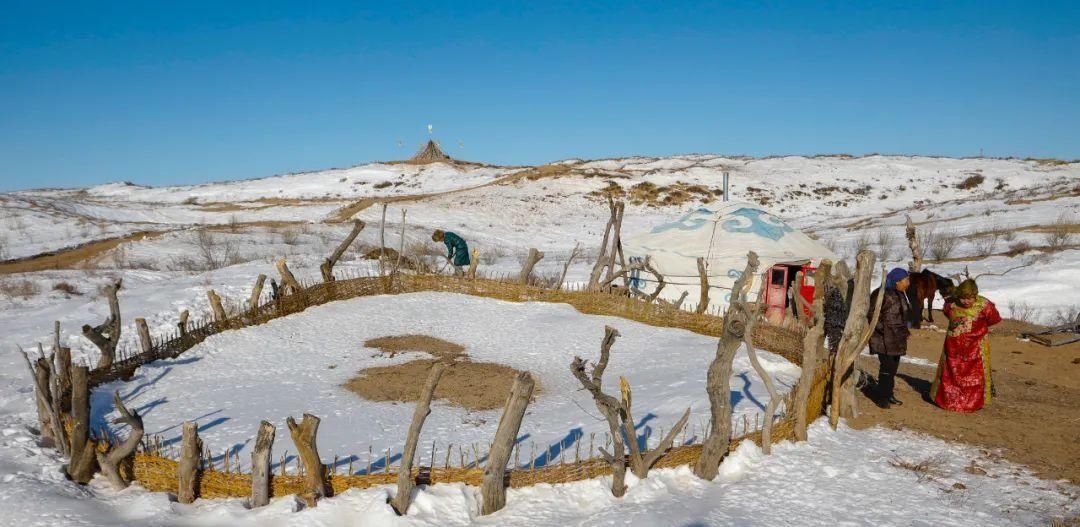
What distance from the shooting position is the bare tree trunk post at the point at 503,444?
517 cm

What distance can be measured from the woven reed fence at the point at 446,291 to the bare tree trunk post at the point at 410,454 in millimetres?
199

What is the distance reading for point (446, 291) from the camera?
13.8m

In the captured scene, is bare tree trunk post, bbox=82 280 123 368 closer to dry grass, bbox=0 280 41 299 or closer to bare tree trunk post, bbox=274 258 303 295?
bare tree trunk post, bbox=274 258 303 295

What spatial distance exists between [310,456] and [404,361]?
15.4 ft

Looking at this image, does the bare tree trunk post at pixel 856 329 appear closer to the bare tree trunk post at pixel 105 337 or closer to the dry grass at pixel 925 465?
the dry grass at pixel 925 465

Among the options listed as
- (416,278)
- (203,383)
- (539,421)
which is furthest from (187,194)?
(539,421)

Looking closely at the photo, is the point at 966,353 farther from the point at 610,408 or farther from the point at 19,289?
the point at 19,289

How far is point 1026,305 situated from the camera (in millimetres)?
13250

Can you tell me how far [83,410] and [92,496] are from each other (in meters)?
0.74

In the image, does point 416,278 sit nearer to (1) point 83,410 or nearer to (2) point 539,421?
(2) point 539,421

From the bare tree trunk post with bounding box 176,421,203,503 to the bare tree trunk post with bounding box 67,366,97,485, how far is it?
904 mm

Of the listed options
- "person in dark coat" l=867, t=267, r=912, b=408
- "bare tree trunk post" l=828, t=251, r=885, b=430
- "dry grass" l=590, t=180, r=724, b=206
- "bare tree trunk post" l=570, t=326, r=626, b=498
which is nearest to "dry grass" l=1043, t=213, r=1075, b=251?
"person in dark coat" l=867, t=267, r=912, b=408

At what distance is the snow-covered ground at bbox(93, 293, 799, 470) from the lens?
701 centimetres

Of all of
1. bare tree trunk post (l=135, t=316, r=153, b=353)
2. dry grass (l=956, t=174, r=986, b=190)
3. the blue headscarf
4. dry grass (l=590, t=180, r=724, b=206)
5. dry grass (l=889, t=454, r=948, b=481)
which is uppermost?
dry grass (l=956, t=174, r=986, b=190)
